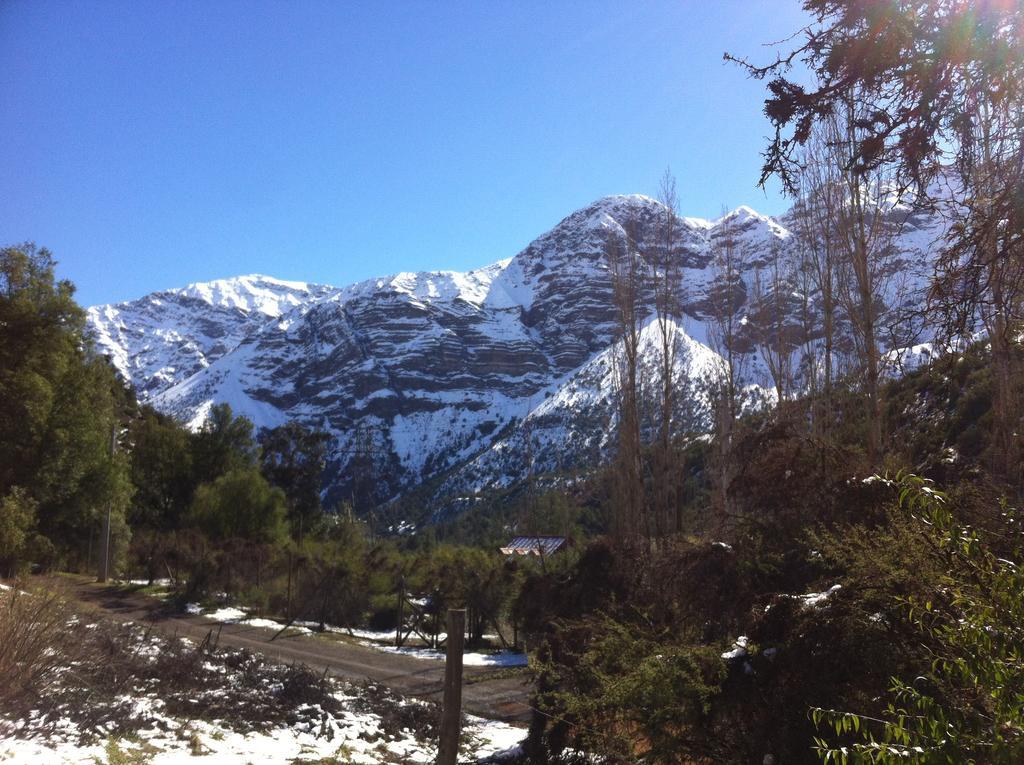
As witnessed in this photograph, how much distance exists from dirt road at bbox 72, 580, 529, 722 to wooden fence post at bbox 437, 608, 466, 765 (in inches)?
172

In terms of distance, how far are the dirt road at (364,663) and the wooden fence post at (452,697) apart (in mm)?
4363

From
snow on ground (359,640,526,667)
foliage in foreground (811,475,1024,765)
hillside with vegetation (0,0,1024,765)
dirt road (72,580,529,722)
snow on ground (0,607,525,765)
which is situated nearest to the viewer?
foliage in foreground (811,475,1024,765)

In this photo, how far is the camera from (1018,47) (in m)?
3.73

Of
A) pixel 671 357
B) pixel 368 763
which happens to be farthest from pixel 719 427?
pixel 368 763

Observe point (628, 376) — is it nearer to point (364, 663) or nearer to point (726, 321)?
point (726, 321)

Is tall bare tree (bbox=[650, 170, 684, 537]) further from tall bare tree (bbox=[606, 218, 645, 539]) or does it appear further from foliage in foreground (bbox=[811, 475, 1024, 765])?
foliage in foreground (bbox=[811, 475, 1024, 765])

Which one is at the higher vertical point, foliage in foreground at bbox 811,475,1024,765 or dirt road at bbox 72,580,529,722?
foliage in foreground at bbox 811,475,1024,765

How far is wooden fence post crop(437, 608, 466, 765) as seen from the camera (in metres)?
5.98

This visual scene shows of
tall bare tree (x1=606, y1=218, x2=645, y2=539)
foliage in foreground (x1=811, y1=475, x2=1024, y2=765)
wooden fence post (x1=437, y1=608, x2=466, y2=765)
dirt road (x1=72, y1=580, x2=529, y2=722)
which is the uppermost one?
tall bare tree (x1=606, y1=218, x2=645, y2=539)

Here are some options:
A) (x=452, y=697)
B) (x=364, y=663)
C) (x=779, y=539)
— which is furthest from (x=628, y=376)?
(x=452, y=697)

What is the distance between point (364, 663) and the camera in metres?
14.1

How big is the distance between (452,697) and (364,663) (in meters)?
8.68

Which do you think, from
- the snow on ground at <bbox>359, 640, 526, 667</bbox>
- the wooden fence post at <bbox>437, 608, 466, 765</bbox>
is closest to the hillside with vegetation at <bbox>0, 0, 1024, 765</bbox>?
the snow on ground at <bbox>359, 640, 526, 667</bbox>

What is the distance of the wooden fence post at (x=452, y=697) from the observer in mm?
5984
